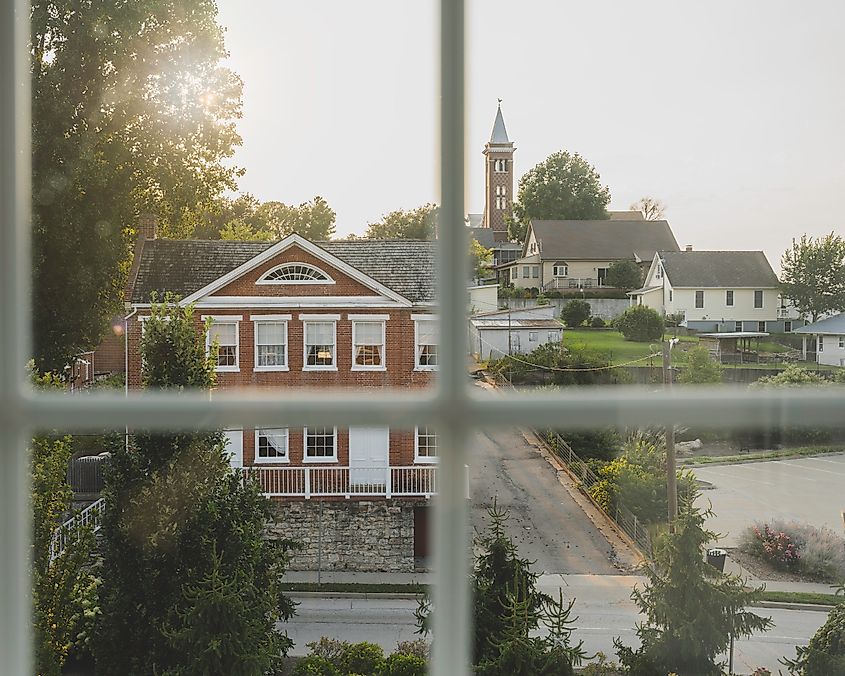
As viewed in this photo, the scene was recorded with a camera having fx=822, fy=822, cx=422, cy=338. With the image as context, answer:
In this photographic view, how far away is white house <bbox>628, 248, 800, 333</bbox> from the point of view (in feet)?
3.03

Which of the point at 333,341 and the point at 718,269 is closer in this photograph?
the point at 718,269

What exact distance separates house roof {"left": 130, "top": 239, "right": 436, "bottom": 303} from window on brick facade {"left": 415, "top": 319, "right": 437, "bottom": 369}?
40mm

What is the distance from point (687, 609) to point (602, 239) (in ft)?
1.46

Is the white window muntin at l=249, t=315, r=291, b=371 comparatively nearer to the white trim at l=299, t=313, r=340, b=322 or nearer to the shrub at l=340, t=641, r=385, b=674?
the white trim at l=299, t=313, r=340, b=322

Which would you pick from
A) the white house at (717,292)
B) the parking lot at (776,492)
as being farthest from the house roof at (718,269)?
the parking lot at (776,492)

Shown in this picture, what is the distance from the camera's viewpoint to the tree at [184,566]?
1033mm

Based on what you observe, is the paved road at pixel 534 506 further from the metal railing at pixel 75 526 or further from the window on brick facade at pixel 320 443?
the metal railing at pixel 75 526

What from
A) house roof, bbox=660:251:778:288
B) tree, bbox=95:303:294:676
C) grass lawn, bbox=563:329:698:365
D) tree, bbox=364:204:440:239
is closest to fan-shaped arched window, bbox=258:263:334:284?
tree, bbox=364:204:440:239

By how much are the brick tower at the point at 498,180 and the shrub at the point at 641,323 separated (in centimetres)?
17

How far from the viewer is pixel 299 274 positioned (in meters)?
1.15

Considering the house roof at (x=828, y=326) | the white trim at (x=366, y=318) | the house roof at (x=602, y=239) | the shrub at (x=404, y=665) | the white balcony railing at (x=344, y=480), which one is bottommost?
the shrub at (x=404, y=665)

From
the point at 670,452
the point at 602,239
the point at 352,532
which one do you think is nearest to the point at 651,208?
the point at 602,239

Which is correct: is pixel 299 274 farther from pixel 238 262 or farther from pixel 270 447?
pixel 270 447

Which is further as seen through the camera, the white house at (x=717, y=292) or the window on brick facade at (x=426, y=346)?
the window on brick facade at (x=426, y=346)
